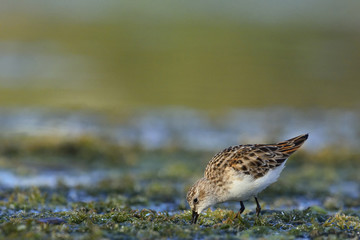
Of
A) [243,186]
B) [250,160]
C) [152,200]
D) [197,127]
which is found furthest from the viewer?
[197,127]

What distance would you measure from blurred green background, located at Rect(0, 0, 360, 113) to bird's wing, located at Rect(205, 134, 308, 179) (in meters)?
15.4

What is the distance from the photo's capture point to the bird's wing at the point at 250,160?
365 inches

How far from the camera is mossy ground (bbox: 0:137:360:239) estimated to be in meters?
8.25

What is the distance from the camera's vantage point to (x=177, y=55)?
49688mm

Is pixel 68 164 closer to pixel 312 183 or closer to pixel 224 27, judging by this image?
pixel 312 183

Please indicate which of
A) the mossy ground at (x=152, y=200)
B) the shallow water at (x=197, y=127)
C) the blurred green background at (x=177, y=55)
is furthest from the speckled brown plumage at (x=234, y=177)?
the blurred green background at (x=177, y=55)

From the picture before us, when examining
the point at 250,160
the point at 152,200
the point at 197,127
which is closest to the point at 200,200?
the point at 250,160

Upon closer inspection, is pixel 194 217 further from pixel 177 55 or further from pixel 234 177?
pixel 177 55

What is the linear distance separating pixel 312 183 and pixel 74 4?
85854 mm

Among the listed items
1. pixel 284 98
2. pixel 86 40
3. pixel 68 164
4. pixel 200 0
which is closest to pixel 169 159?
pixel 68 164

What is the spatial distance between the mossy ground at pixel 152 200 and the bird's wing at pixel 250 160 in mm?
716

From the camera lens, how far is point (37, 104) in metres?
26.4

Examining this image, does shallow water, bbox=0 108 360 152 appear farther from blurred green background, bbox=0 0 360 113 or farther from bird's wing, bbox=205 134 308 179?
bird's wing, bbox=205 134 308 179

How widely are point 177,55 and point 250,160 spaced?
40865 millimetres
